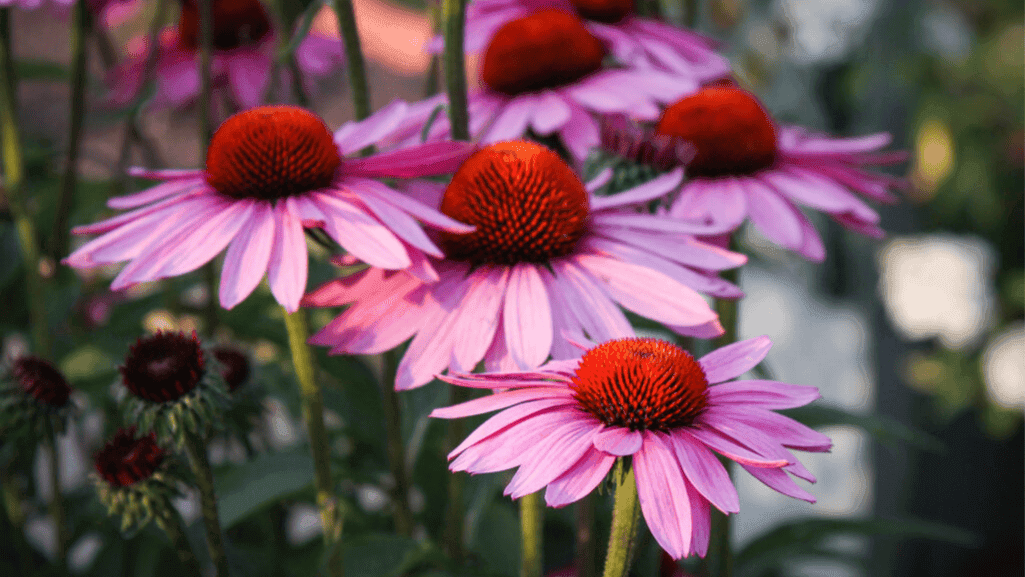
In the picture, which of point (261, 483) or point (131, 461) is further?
point (261, 483)

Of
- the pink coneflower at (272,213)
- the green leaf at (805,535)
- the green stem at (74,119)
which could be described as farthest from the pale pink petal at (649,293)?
the green stem at (74,119)

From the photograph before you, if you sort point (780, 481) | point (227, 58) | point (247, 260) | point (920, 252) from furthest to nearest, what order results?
point (920, 252) < point (227, 58) < point (247, 260) < point (780, 481)

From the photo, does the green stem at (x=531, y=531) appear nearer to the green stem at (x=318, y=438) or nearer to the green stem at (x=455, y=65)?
the green stem at (x=318, y=438)

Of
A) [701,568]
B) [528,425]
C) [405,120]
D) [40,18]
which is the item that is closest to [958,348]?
[701,568]

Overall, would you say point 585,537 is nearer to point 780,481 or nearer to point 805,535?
point 780,481

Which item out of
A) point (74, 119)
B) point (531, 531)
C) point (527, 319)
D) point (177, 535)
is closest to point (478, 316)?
point (527, 319)
